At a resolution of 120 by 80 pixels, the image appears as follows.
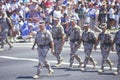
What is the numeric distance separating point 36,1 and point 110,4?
219 inches

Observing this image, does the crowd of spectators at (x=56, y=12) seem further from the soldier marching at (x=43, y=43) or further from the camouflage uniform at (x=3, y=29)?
the soldier marching at (x=43, y=43)

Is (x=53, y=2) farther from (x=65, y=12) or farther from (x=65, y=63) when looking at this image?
(x=65, y=63)

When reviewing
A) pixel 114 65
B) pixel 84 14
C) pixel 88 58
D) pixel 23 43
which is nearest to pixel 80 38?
pixel 88 58

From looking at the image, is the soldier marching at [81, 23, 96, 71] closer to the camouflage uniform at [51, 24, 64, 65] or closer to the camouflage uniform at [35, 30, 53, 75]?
the camouflage uniform at [51, 24, 64, 65]

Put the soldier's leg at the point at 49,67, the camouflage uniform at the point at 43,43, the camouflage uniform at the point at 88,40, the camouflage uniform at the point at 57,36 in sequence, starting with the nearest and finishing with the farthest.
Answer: the camouflage uniform at the point at 43,43 → the soldier's leg at the point at 49,67 → the camouflage uniform at the point at 88,40 → the camouflage uniform at the point at 57,36

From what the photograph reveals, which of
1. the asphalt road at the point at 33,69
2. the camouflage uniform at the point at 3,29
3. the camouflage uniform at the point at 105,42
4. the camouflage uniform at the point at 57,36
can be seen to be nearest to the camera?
the asphalt road at the point at 33,69

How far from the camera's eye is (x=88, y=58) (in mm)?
18688

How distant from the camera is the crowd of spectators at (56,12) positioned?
92.7ft

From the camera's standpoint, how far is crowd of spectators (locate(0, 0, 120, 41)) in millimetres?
28250

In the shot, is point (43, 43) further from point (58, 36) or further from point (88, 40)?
point (58, 36)

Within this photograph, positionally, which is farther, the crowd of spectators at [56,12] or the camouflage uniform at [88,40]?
the crowd of spectators at [56,12]

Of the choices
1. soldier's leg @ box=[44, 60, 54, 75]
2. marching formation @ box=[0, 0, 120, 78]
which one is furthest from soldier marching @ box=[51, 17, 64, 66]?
marching formation @ box=[0, 0, 120, 78]

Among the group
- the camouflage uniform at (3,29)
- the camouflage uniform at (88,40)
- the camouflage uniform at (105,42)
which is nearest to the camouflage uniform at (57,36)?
the camouflage uniform at (88,40)

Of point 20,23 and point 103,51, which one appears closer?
point 103,51
